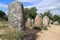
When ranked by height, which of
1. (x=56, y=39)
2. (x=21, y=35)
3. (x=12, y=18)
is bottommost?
(x=56, y=39)

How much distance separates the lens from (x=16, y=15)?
15164mm

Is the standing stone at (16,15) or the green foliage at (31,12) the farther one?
the green foliage at (31,12)

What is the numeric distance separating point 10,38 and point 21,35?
788 millimetres

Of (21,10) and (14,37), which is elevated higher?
(21,10)

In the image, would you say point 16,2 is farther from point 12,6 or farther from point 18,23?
point 18,23

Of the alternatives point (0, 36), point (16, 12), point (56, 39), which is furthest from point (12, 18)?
point (56, 39)

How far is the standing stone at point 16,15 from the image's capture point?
15047 mm

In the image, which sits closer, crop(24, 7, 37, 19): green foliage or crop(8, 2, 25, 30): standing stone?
crop(8, 2, 25, 30): standing stone

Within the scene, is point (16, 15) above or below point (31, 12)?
above

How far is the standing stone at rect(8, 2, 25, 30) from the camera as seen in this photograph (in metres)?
15.0

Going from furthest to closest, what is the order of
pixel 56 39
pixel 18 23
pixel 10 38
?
1. pixel 56 39
2. pixel 18 23
3. pixel 10 38

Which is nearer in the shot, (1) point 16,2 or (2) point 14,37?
(2) point 14,37

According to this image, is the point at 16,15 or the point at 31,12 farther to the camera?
the point at 31,12

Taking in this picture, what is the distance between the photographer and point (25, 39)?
41.1 ft
